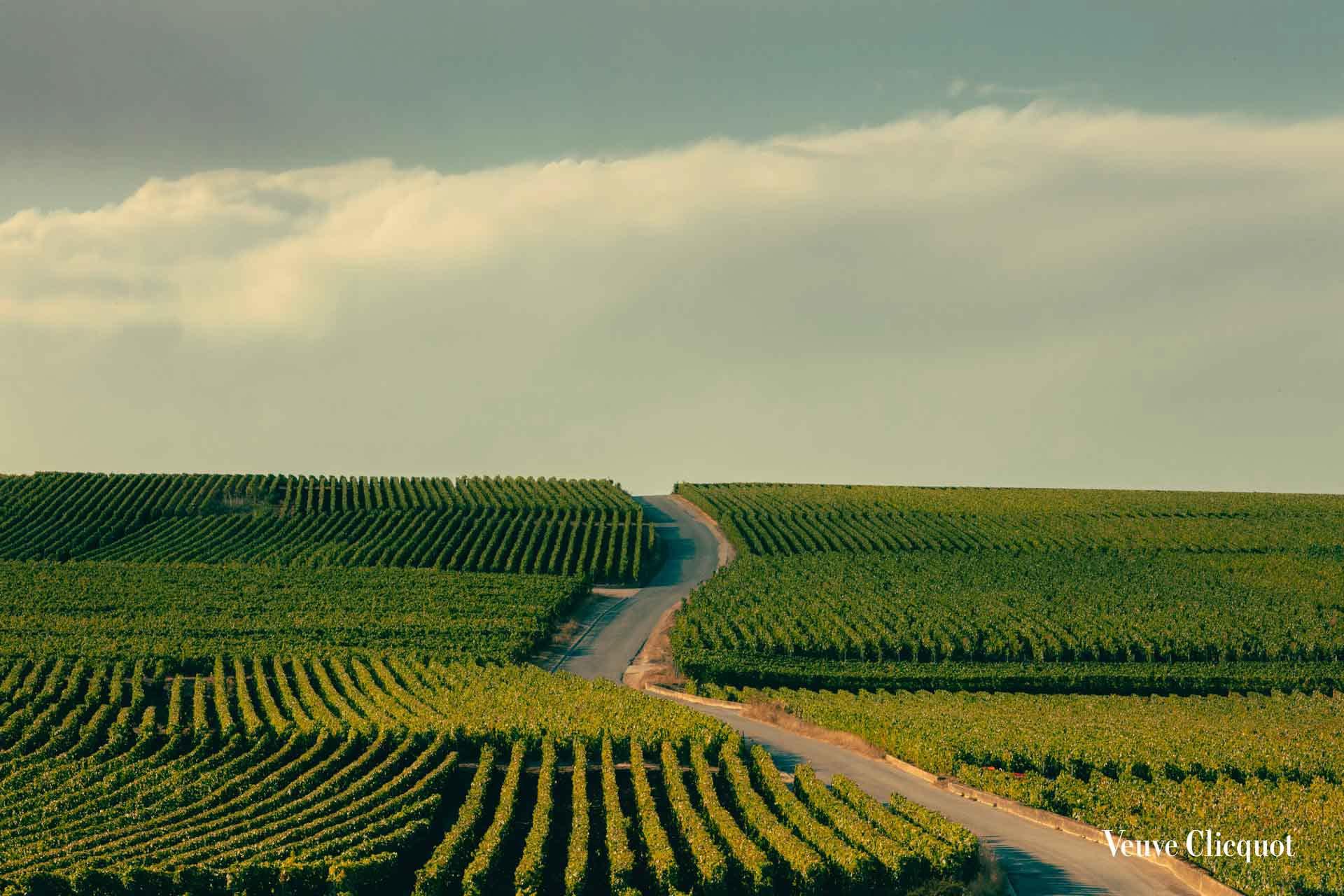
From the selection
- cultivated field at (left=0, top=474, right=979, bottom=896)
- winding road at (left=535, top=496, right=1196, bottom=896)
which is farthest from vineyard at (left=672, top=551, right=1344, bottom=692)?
cultivated field at (left=0, top=474, right=979, bottom=896)

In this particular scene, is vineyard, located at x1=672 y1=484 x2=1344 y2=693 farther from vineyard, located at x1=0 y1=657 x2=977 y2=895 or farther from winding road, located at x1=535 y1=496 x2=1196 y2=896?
vineyard, located at x1=0 y1=657 x2=977 y2=895

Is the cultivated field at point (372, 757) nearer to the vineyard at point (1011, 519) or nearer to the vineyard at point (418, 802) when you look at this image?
the vineyard at point (418, 802)

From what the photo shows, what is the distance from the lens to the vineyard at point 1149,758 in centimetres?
4012

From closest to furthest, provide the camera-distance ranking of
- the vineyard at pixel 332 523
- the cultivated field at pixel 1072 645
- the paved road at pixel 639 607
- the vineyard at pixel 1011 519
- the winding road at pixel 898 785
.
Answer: the winding road at pixel 898 785
the cultivated field at pixel 1072 645
the paved road at pixel 639 607
the vineyard at pixel 332 523
the vineyard at pixel 1011 519

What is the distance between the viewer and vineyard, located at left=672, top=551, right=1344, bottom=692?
72938 millimetres

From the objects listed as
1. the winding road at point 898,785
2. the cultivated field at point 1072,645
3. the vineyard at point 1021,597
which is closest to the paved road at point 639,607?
the winding road at point 898,785

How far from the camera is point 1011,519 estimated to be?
4887 inches

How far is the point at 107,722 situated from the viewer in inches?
2275

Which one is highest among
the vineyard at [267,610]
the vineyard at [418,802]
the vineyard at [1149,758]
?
the vineyard at [267,610]

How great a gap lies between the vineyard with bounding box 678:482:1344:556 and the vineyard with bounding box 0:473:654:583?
13642 millimetres

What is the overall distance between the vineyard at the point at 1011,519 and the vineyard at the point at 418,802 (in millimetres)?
56871

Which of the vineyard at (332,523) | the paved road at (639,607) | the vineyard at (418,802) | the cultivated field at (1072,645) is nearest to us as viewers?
the vineyard at (418,802)

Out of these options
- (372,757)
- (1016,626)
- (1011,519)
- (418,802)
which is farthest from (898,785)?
(1011,519)

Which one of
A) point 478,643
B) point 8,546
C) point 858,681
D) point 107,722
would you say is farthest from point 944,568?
point 8,546
